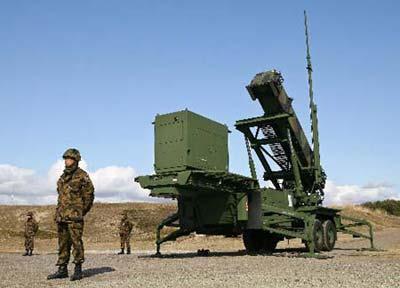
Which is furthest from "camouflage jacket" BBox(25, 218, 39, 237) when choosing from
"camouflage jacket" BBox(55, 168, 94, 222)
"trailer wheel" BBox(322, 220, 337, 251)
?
"camouflage jacket" BBox(55, 168, 94, 222)

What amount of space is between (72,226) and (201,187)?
4530 millimetres

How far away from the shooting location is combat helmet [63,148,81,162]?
872 centimetres

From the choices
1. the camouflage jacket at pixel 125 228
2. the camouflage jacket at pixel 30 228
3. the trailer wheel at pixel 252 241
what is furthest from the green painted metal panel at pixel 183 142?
the camouflage jacket at pixel 30 228

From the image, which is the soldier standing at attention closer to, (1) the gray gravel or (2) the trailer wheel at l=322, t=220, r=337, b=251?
(1) the gray gravel

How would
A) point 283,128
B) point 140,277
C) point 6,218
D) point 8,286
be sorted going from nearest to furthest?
point 8,286 → point 140,277 → point 283,128 → point 6,218

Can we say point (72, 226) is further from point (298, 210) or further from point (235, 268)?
point (298, 210)

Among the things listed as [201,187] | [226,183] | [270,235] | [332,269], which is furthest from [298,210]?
[332,269]

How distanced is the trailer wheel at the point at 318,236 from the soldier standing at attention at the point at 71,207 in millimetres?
8345

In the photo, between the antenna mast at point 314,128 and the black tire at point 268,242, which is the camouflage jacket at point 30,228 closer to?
the black tire at point 268,242

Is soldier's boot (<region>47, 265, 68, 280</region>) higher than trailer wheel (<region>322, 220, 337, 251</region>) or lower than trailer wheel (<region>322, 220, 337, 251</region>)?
lower

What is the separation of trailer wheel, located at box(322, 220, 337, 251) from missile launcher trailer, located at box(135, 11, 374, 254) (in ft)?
0.10

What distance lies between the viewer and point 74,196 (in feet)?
28.0

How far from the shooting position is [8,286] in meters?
7.48

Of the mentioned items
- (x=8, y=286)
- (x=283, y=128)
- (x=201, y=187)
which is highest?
(x=283, y=128)
